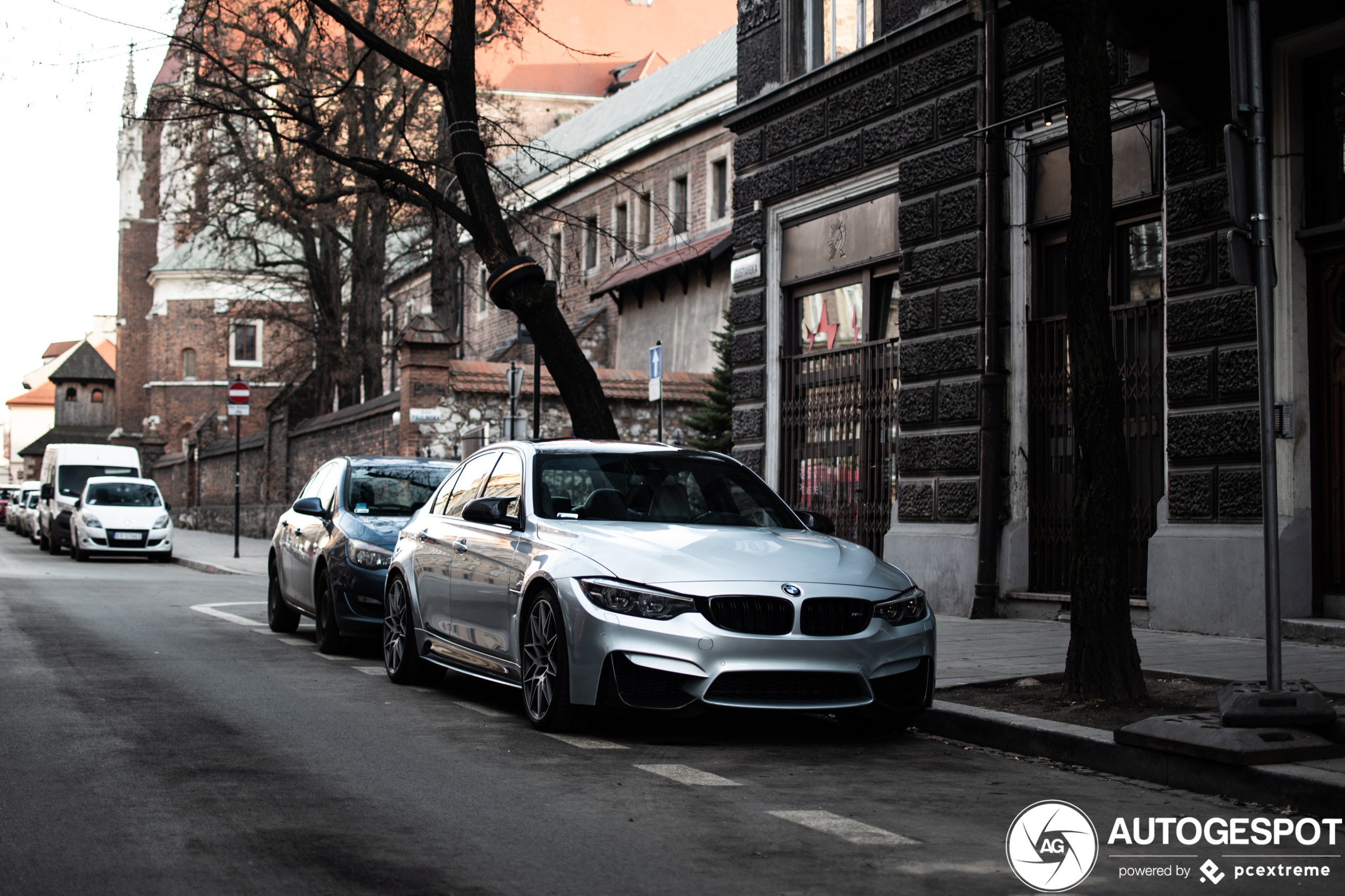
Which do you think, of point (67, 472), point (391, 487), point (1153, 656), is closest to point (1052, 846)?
point (1153, 656)

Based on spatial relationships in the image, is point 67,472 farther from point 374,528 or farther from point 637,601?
point 637,601

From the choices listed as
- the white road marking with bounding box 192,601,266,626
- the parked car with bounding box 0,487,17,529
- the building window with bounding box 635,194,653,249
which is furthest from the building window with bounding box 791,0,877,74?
the parked car with bounding box 0,487,17,529

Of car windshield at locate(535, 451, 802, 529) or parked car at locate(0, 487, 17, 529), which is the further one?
parked car at locate(0, 487, 17, 529)

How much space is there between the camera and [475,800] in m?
6.20

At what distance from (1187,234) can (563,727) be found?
6.95 metres

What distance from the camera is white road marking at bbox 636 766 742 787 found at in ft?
21.8

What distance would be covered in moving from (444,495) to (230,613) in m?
7.64

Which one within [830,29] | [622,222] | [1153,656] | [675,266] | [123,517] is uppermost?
[622,222]

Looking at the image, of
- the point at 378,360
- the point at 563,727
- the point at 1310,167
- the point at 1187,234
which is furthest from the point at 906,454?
the point at 378,360

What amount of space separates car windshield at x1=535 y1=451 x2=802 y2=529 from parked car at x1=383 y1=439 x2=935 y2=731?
0.4 inches

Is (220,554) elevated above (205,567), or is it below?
→ above

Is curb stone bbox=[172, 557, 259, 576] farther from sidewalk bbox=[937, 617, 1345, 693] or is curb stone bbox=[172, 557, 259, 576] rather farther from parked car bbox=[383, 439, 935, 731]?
parked car bbox=[383, 439, 935, 731]

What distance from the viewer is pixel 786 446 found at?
1792cm

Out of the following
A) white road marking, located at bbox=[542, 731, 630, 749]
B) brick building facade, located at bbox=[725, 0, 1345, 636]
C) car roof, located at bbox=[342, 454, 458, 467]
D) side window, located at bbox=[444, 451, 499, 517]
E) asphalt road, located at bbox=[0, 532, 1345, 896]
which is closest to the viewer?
asphalt road, located at bbox=[0, 532, 1345, 896]
